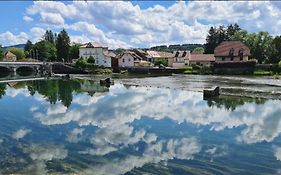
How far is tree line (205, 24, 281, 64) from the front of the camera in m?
98.8

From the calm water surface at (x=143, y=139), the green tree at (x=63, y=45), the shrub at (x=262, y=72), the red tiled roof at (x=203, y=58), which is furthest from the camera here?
the green tree at (x=63, y=45)

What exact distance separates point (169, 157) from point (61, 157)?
16.4ft

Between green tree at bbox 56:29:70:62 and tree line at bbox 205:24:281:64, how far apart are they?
53.6m

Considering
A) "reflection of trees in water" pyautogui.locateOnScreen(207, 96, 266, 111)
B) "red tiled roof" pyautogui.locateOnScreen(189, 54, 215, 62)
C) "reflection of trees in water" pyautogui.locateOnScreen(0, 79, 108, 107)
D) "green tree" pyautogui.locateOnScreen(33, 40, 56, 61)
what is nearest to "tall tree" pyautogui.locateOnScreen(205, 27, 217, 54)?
"red tiled roof" pyautogui.locateOnScreen(189, 54, 215, 62)

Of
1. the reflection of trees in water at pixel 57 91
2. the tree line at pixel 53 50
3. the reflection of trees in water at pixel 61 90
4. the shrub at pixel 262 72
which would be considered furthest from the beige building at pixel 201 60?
the reflection of trees in water at pixel 57 91

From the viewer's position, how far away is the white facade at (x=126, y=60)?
111 metres

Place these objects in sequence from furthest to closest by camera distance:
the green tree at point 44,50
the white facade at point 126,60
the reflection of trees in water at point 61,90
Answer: the green tree at point 44,50, the white facade at point 126,60, the reflection of trees in water at point 61,90

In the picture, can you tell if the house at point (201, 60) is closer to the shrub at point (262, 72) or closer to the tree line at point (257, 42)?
the tree line at point (257, 42)

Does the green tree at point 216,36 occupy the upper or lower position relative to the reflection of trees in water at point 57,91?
upper

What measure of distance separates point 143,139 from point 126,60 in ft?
307

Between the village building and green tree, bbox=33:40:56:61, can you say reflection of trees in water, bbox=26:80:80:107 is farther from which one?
green tree, bbox=33:40:56:61

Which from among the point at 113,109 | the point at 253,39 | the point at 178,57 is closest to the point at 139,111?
the point at 113,109

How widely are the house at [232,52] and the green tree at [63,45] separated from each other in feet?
179

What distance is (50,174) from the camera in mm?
13531
